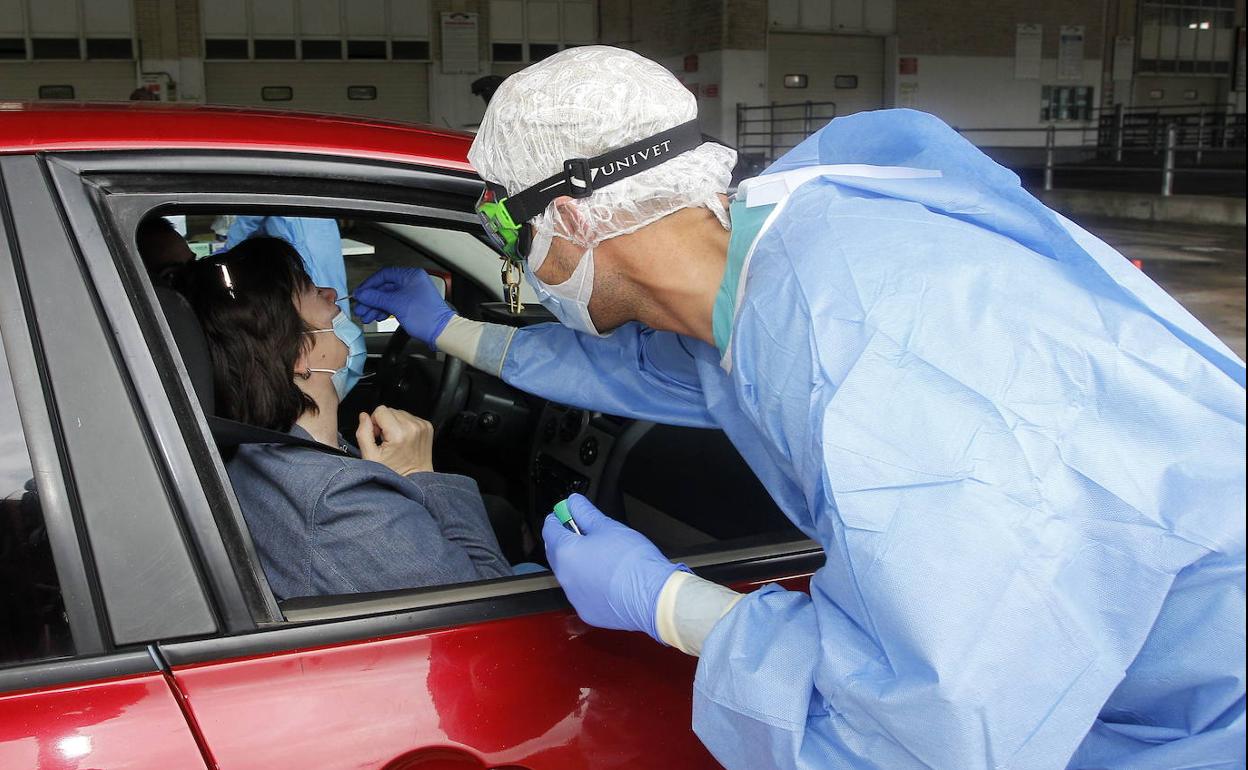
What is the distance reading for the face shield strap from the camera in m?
1.42

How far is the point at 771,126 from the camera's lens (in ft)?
66.7

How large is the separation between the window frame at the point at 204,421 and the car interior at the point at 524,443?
1.52ft

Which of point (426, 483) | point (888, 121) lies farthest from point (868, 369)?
point (426, 483)

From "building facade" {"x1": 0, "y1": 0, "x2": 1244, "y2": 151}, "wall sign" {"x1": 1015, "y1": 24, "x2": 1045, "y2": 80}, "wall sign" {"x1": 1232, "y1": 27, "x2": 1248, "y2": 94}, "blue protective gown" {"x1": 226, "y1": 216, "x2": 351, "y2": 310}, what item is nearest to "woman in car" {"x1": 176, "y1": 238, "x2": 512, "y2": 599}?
"blue protective gown" {"x1": 226, "y1": 216, "x2": 351, "y2": 310}

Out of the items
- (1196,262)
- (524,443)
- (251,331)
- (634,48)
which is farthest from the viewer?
(634,48)

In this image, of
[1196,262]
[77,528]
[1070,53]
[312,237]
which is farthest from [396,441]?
[1070,53]

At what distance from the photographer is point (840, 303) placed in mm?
1152

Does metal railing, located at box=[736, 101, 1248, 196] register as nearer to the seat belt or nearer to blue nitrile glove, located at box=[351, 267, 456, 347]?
blue nitrile glove, located at box=[351, 267, 456, 347]

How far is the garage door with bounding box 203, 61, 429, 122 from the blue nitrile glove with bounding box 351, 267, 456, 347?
18265mm

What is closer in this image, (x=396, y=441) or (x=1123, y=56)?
(x=396, y=441)

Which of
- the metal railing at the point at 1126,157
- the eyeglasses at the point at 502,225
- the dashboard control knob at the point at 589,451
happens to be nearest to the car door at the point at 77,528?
the eyeglasses at the point at 502,225

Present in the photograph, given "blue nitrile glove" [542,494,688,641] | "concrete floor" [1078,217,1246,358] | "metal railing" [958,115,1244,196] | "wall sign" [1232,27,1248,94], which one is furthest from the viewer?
"wall sign" [1232,27,1248,94]

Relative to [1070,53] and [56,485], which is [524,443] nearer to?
[56,485]

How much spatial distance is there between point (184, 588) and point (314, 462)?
1.43ft
